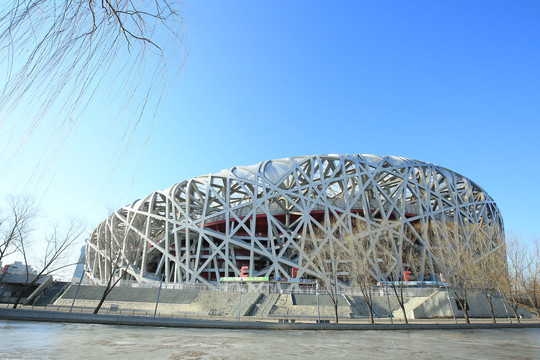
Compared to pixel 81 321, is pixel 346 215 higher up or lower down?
higher up

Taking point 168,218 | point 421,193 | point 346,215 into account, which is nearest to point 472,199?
point 421,193

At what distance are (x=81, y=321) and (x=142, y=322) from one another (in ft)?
8.44

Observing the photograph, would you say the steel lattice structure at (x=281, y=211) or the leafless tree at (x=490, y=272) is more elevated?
the steel lattice structure at (x=281, y=211)

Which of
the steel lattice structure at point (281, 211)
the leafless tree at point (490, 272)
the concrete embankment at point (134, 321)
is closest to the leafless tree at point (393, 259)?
the steel lattice structure at point (281, 211)

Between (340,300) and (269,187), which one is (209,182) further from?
(340,300)

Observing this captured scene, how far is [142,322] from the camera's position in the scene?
42.8ft

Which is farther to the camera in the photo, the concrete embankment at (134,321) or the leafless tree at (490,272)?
the leafless tree at (490,272)

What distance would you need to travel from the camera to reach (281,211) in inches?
1609

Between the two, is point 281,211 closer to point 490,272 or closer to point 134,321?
point 490,272

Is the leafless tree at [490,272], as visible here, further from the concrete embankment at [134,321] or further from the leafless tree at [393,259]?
the concrete embankment at [134,321]

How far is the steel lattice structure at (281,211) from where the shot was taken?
37031 millimetres

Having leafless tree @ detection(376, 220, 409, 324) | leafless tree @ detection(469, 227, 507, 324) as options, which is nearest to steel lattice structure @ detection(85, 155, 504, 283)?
leafless tree @ detection(376, 220, 409, 324)

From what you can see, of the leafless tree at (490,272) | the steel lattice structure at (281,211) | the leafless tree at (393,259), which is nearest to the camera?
the leafless tree at (490,272)

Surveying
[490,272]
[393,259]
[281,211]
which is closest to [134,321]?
[393,259]
